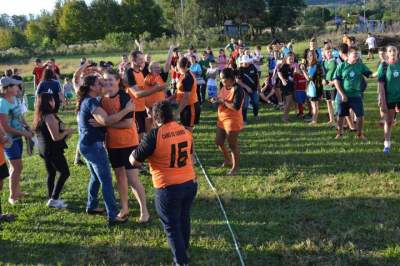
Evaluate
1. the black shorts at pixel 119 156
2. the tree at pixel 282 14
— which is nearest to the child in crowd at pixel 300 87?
the black shorts at pixel 119 156

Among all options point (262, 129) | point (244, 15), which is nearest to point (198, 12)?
point (244, 15)

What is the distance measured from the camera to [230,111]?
7.66 metres

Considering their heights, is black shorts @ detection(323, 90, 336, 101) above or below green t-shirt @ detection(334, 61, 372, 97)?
below

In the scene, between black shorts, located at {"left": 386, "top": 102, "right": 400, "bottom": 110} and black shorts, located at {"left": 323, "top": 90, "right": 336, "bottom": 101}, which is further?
black shorts, located at {"left": 323, "top": 90, "right": 336, "bottom": 101}

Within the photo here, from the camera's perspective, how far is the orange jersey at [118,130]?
564cm

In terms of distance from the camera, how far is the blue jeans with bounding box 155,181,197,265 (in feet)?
14.7

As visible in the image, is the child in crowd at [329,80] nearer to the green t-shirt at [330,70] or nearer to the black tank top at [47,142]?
the green t-shirt at [330,70]

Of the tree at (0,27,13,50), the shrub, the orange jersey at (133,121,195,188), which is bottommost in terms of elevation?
the orange jersey at (133,121,195,188)

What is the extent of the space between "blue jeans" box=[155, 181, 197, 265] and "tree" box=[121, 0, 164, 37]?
69.0 meters

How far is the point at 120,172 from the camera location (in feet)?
19.5

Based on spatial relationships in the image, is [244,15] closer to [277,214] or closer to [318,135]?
[318,135]

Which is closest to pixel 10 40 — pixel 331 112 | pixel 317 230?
pixel 331 112

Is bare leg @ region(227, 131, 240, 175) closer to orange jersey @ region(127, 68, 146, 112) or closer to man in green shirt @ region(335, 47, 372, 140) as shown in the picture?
orange jersey @ region(127, 68, 146, 112)

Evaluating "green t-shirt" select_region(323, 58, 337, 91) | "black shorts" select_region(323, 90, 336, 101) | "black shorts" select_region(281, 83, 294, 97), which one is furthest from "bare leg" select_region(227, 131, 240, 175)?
"black shorts" select_region(281, 83, 294, 97)
